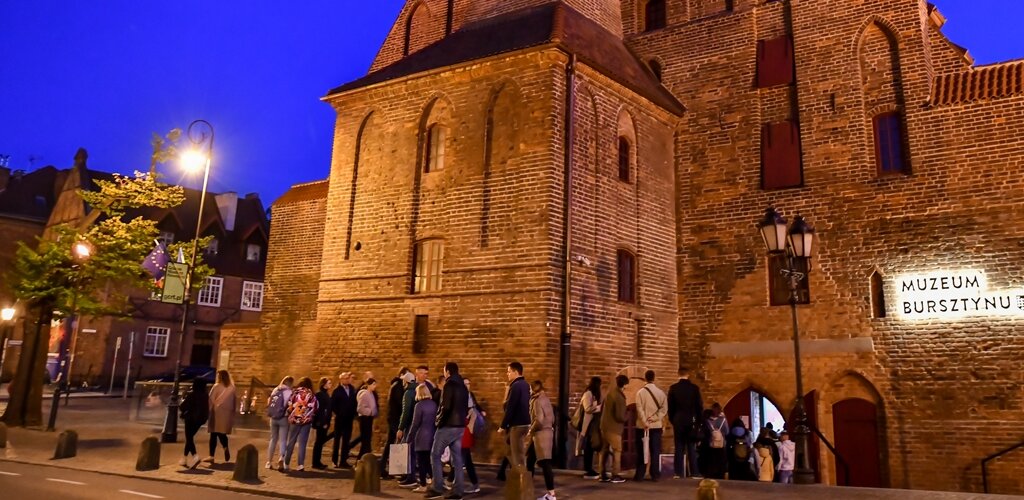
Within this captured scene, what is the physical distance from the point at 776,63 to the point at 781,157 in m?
2.56

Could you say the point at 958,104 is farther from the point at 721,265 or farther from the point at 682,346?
the point at 682,346

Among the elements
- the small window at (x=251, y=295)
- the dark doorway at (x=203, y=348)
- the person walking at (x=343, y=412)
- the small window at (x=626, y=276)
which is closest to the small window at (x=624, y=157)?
the small window at (x=626, y=276)

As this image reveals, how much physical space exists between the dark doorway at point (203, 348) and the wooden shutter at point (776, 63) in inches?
1378

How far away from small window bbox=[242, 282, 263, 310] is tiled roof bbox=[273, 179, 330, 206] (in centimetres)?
2152

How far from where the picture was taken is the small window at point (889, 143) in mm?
16344

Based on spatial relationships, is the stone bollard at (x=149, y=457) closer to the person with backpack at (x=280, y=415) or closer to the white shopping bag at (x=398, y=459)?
the person with backpack at (x=280, y=415)

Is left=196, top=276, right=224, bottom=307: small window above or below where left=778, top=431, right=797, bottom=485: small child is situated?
above

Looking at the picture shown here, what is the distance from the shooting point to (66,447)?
14023mm

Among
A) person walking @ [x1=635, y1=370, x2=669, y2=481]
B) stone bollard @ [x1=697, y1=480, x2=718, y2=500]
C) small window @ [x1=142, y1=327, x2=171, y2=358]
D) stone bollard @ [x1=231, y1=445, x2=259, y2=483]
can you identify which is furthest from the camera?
small window @ [x1=142, y1=327, x2=171, y2=358]

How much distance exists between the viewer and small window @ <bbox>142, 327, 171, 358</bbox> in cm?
3925

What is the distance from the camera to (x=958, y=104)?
1563 centimetres

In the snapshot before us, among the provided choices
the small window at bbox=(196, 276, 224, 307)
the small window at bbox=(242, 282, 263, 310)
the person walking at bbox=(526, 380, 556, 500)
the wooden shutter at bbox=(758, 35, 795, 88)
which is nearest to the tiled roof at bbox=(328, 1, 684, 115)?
the wooden shutter at bbox=(758, 35, 795, 88)

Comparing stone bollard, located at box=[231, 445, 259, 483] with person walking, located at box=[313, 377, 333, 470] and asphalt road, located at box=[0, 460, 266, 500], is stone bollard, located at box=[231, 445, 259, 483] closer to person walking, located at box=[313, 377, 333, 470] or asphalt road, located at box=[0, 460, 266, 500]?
asphalt road, located at box=[0, 460, 266, 500]

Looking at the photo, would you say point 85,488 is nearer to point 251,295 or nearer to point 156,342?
point 156,342
